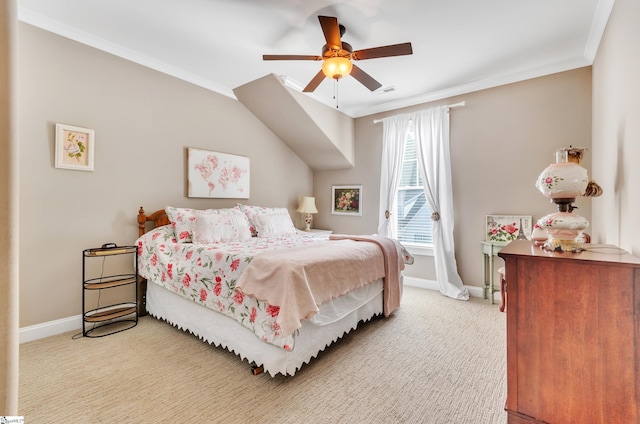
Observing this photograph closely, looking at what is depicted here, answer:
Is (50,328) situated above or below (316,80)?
below

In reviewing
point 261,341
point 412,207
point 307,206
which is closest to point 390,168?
point 412,207

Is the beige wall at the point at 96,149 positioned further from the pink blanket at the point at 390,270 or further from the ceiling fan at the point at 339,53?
the pink blanket at the point at 390,270

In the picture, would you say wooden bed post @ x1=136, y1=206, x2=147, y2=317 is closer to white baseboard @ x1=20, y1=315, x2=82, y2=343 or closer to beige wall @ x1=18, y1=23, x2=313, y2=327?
beige wall @ x1=18, y1=23, x2=313, y2=327

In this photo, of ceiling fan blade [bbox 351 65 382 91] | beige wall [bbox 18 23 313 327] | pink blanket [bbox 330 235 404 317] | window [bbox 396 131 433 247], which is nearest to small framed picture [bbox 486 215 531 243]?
window [bbox 396 131 433 247]

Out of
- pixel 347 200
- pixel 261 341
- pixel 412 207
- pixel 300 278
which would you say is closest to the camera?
pixel 300 278

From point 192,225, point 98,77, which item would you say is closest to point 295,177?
point 192,225

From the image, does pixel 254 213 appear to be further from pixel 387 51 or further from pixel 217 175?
pixel 387 51

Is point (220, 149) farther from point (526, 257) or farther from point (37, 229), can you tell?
point (526, 257)

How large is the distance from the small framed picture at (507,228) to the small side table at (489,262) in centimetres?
11

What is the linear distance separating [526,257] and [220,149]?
3606 mm

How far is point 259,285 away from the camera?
6.32 ft

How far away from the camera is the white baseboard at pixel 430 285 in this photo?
3623 millimetres

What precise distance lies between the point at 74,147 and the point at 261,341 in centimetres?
253

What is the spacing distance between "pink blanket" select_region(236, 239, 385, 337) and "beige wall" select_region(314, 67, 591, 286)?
2079 mm
